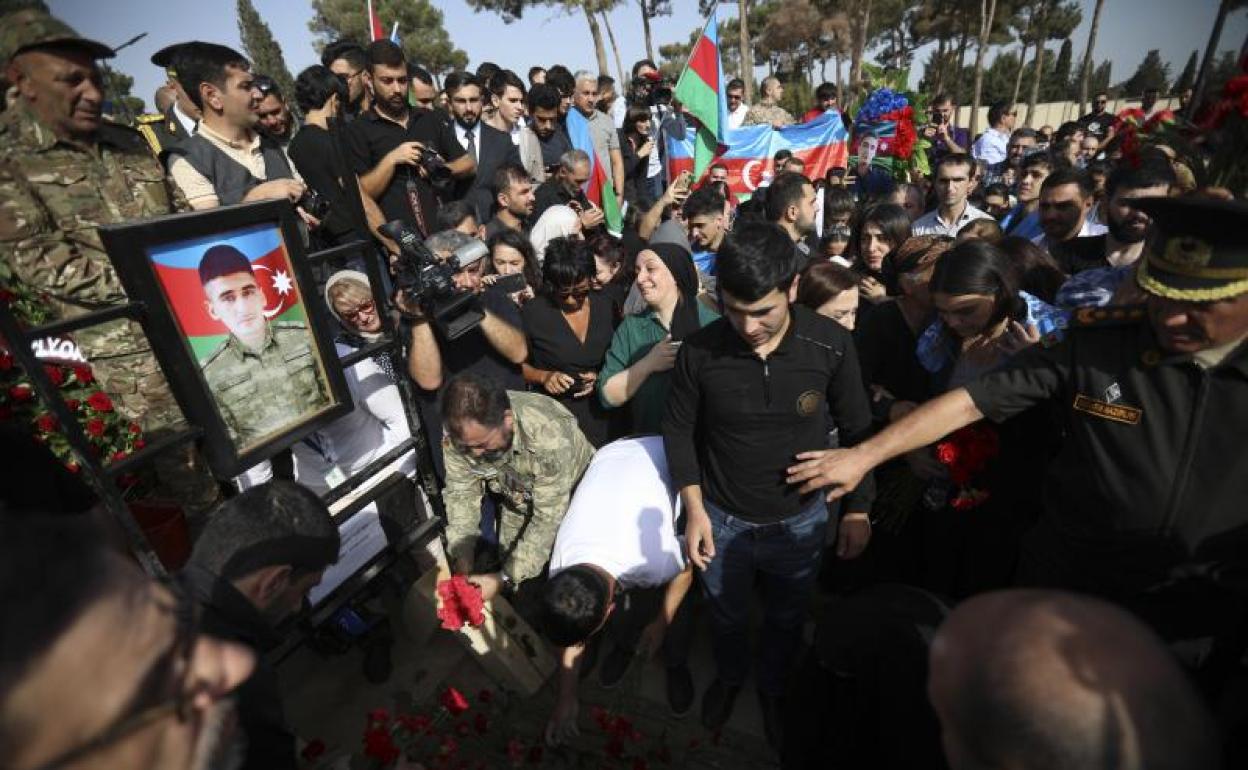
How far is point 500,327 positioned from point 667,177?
4715 millimetres

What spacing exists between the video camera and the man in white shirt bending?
1021 millimetres

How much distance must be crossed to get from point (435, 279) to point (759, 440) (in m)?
1.59

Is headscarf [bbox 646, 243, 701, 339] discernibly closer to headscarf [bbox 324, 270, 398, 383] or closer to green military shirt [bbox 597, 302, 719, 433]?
green military shirt [bbox 597, 302, 719, 433]

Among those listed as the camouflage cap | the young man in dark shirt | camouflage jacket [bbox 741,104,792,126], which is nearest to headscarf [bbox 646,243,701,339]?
the young man in dark shirt

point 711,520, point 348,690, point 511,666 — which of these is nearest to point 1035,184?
point 711,520

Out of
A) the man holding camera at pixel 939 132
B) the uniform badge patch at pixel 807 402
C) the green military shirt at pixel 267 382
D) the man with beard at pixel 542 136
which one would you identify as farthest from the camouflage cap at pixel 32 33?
the man holding camera at pixel 939 132

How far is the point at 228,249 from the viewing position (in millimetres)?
1925

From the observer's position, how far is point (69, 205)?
8.75 feet

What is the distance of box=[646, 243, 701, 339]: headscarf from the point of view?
322cm

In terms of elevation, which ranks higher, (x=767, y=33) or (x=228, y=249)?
(x=767, y=33)

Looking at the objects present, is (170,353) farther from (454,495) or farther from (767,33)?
(767,33)

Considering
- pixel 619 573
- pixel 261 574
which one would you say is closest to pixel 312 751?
pixel 261 574

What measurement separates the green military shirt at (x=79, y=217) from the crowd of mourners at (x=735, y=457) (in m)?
0.01

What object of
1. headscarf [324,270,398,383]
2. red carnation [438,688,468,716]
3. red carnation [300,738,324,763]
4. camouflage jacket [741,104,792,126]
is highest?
camouflage jacket [741,104,792,126]
